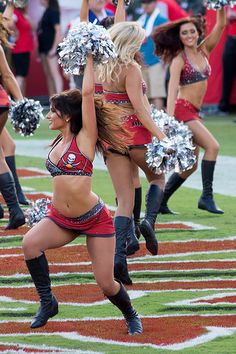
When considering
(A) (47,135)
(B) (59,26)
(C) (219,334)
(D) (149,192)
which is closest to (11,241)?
(D) (149,192)

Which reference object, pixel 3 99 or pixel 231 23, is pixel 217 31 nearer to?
pixel 3 99

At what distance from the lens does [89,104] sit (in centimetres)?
670

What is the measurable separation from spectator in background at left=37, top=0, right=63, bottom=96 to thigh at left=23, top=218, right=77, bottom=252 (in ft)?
46.8

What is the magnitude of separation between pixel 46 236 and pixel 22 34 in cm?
1441

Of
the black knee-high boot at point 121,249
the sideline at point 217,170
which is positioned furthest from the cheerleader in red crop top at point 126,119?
the sideline at point 217,170

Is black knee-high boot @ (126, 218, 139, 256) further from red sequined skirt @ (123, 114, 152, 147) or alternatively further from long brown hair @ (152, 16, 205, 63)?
long brown hair @ (152, 16, 205, 63)

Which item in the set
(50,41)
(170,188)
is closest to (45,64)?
(50,41)

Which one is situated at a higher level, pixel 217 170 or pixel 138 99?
pixel 138 99

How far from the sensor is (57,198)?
269 inches

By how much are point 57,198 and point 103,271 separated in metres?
0.51

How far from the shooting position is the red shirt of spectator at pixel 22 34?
818 inches

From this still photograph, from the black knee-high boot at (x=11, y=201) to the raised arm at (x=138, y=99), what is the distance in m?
2.46

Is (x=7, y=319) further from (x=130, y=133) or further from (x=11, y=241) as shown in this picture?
(x=11, y=241)

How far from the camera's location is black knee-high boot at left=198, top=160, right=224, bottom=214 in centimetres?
1112
